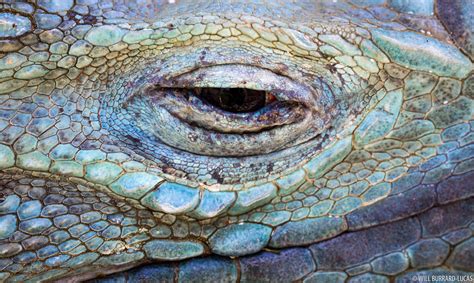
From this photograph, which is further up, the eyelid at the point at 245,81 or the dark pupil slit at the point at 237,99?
the eyelid at the point at 245,81

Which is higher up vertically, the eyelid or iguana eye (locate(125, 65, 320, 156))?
the eyelid

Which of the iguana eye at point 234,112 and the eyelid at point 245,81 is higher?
the eyelid at point 245,81

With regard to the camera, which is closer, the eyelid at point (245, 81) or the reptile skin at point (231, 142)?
the reptile skin at point (231, 142)

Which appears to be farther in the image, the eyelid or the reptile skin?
the eyelid

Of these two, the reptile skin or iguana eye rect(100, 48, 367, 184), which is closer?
the reptile skin

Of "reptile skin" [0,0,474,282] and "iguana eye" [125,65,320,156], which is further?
"iguana eye" [125,65,320,156]
